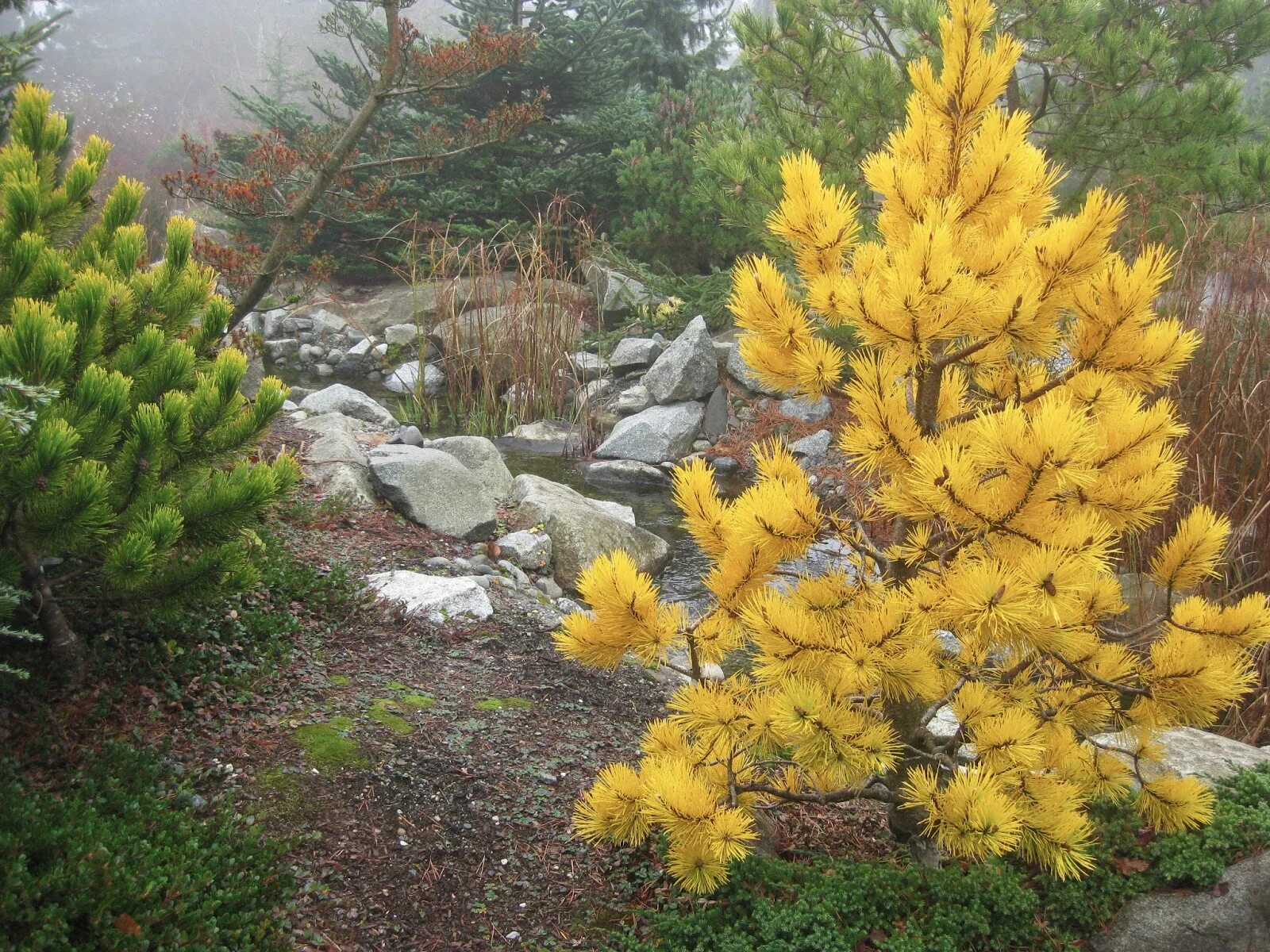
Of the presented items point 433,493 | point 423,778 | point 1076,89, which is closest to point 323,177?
point 433,493

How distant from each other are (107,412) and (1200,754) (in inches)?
127

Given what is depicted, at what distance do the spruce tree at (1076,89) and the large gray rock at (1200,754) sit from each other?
195 inches

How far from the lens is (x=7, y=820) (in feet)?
6.22

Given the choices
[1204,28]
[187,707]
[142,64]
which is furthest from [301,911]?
[142,64]

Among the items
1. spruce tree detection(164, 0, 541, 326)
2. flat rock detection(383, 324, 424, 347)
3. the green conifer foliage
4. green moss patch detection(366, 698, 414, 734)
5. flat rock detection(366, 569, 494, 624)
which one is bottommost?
flat rock detection(383, 324, 424, 347)

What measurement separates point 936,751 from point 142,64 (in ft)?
100

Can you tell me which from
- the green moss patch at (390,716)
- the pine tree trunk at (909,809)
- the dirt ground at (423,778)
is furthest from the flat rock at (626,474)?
the pine tree trunk at (909,809)

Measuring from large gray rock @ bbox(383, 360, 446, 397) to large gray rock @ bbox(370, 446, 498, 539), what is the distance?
11.8ft

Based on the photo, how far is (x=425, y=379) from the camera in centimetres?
930

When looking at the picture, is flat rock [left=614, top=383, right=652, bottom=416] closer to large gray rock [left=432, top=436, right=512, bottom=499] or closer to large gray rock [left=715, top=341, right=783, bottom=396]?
large gray rock [left=715, top=341, right=783, bottom=396]

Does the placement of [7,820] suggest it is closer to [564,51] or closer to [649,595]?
[649,595]

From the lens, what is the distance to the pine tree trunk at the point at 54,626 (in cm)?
227

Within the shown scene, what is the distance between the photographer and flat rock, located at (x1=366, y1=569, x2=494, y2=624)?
3.94 m

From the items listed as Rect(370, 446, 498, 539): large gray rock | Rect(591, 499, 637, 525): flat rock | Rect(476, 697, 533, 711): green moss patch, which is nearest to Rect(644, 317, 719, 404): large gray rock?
Rect(591, 499, 637, 525): flat rock
